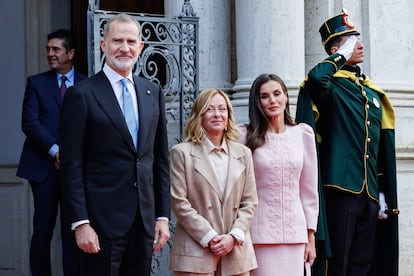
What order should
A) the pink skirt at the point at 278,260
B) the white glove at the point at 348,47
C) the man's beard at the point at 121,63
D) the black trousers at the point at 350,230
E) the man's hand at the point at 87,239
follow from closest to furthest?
1. the man's hand at the point at 87,239
2. the man's beard at the point at 121,63
3. the pink skirt at the point at 278,260
4. the black trousers at the point at 350,230
5. the white glove at the point at 348,47

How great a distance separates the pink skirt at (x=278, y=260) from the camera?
236 inches

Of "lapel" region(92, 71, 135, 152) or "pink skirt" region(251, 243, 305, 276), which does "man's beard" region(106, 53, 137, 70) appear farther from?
"pink skirt" region(251, 243, 305, 276)

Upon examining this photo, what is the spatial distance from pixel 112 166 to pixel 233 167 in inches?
39.6

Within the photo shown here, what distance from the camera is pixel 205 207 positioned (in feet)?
18.9

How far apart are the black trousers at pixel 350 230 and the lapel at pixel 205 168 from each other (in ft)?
3.10

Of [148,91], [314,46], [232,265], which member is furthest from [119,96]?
[314,46]

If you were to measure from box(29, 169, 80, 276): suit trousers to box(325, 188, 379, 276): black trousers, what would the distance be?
5.50ft

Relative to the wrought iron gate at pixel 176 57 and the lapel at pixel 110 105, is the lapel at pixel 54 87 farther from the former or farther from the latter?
the lapel at pixel 110 105

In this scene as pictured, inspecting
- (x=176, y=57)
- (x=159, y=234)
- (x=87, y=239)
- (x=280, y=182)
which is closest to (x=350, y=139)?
(x=280, y=182)

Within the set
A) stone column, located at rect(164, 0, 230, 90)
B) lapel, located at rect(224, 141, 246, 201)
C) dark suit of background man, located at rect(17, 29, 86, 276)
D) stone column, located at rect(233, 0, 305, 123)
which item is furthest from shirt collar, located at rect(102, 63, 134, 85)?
stone column, located at rect(164, 0, 230, 90)

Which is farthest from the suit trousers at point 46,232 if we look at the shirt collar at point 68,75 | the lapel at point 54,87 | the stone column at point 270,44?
the stone column at point 270,44

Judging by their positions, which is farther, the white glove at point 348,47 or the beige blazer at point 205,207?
the white glove at point 348,47

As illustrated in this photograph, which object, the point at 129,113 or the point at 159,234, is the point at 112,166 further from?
the point at 159,234

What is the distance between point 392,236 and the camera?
21.8 ft
